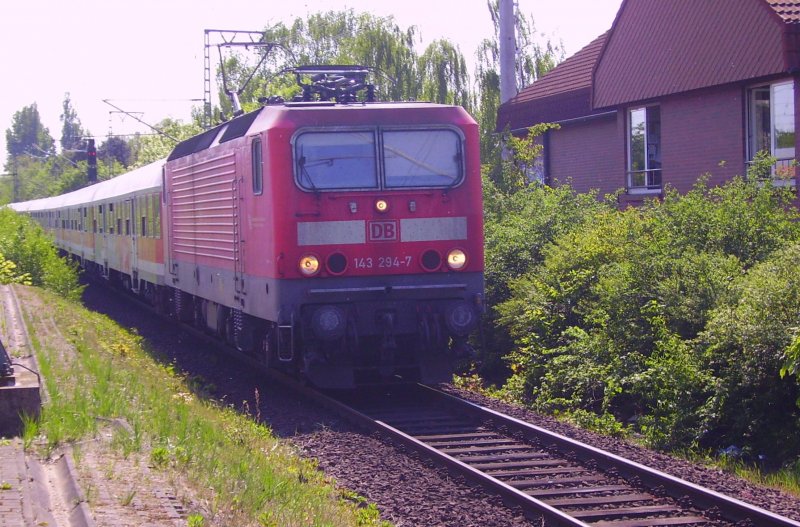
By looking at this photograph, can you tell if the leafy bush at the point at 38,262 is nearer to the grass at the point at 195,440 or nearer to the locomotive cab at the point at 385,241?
the grass at the point at 195,440

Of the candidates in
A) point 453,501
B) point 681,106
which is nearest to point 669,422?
point 453,501

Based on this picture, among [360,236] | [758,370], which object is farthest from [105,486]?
[758,370]

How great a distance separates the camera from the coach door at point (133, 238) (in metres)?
21.9

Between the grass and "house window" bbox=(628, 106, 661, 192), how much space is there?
11172 mm

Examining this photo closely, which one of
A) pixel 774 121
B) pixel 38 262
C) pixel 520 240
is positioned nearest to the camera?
pixel 520 240

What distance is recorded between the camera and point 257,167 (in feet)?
36.6

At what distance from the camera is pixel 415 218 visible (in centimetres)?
1095

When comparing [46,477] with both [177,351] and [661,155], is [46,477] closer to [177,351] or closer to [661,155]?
[177,351]

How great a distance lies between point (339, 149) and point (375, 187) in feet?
1.83

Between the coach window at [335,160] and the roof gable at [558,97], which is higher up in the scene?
the roof gable at [558,97]

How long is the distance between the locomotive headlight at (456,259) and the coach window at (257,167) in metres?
2.14

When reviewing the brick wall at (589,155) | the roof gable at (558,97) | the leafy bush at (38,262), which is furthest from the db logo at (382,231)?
the leafy bush at (38,262)

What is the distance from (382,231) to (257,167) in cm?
157

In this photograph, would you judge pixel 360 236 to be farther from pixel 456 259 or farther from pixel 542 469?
pixel 542 469
